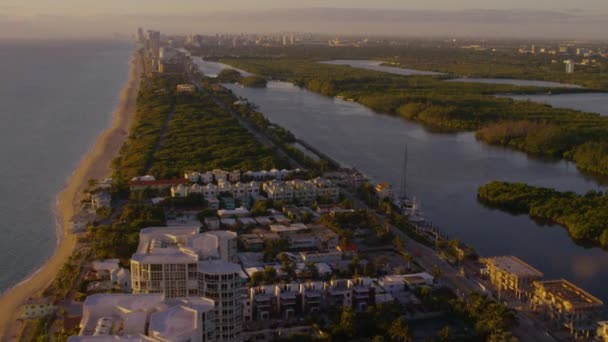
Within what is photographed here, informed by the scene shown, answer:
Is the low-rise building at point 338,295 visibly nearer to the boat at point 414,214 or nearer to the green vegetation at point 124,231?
the green vegetation at point 124,231

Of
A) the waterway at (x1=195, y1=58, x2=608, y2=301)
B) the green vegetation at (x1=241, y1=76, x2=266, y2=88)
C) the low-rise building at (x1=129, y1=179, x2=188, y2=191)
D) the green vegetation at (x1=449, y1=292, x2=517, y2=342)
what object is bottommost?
the waterway at (x1=195, y1=58, x2=608, y2=301)

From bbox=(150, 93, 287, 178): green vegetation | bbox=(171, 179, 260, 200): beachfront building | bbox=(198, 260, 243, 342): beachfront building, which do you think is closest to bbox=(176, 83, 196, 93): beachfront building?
bbox=(150, 93, 287, 178): green vegetation

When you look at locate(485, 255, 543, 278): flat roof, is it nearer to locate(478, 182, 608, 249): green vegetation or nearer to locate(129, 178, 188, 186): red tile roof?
locate(478, 182, 608, 249): green vegetation

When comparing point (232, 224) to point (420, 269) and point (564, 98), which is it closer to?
point (420, 269)

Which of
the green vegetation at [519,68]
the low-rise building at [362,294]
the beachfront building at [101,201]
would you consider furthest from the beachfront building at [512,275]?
the green vegetation at [519,68]

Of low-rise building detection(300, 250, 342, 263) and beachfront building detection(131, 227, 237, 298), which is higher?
beachfront building detection(131, 227, 237, 298)

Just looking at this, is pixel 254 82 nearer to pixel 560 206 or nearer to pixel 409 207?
pixel 409 207

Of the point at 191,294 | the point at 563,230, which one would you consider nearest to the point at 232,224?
the point at 191,294
